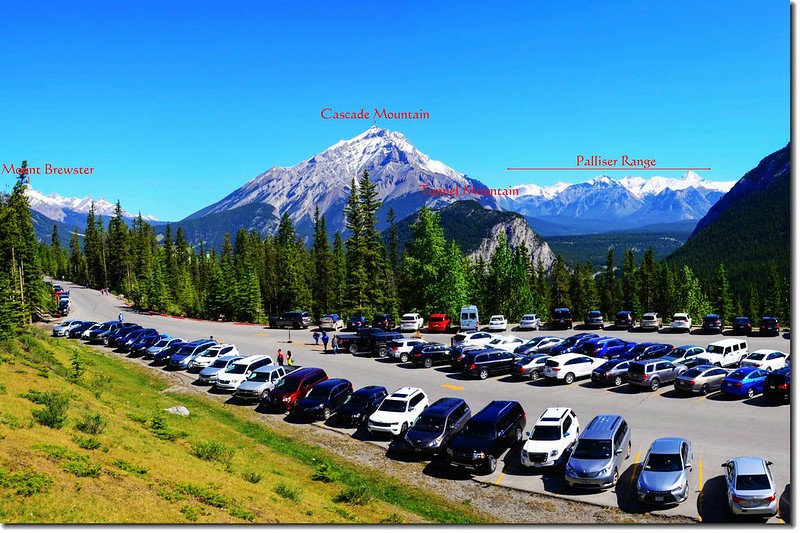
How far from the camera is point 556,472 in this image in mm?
20500

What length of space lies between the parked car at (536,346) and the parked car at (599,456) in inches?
773

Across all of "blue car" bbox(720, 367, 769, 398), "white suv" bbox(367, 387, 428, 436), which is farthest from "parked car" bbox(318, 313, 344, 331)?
"blue car" bbox(720, 367, 769, 398)

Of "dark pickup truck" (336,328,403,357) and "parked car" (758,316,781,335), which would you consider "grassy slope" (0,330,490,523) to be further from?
"parked car" (758,316,781,335)

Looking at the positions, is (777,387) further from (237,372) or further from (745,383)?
(237,372)

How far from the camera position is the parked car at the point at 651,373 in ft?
101

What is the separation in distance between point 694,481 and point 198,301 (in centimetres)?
9636

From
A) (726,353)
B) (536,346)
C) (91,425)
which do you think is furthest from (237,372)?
(726,353)

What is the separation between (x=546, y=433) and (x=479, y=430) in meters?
2.53

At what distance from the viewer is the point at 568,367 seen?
110ft

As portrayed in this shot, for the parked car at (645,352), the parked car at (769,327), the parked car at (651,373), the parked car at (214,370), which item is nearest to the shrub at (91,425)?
the parked car at (214,370)

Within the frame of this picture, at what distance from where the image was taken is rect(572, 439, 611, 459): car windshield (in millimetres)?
19172

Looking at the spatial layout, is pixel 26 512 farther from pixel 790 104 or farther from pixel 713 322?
pixel 713 322

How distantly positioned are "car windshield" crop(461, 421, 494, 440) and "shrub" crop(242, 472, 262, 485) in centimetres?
851

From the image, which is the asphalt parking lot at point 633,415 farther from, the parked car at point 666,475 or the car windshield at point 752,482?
the car windshield at point 752,482
